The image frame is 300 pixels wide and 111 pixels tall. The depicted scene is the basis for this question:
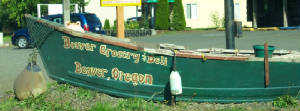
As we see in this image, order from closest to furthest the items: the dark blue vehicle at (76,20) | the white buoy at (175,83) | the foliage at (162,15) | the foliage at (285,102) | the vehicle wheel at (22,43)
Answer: the white buoy at (175,83)
the foliage at (285,102)
the dark blue vehicle at (76,20)
the vehicle wheel at (22,43)
the foliage at (162,15)

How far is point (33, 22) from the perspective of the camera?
9117mm

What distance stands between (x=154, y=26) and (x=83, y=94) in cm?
2711

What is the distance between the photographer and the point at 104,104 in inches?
314

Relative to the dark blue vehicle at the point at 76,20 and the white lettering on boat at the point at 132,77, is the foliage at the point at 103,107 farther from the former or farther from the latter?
the dark blue vehicle at the point at 76,20

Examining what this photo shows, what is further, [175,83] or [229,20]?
[229,20]

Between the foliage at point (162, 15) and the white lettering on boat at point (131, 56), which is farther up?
the foliage at point (162, 15)

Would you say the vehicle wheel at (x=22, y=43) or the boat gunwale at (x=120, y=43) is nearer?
the boat gunwale at (x=120, y=43)

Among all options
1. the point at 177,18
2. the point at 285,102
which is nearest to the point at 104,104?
A: the point at 285,102

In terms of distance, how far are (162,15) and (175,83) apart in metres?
26.5

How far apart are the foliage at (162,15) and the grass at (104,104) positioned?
2521cm

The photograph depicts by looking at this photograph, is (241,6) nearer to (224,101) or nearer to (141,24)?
(141,24)

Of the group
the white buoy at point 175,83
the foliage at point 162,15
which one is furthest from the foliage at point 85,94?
the foliage at point 162,15

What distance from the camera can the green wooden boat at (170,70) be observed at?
774cm

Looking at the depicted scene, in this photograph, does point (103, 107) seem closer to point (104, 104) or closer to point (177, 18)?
point (104, 104)
